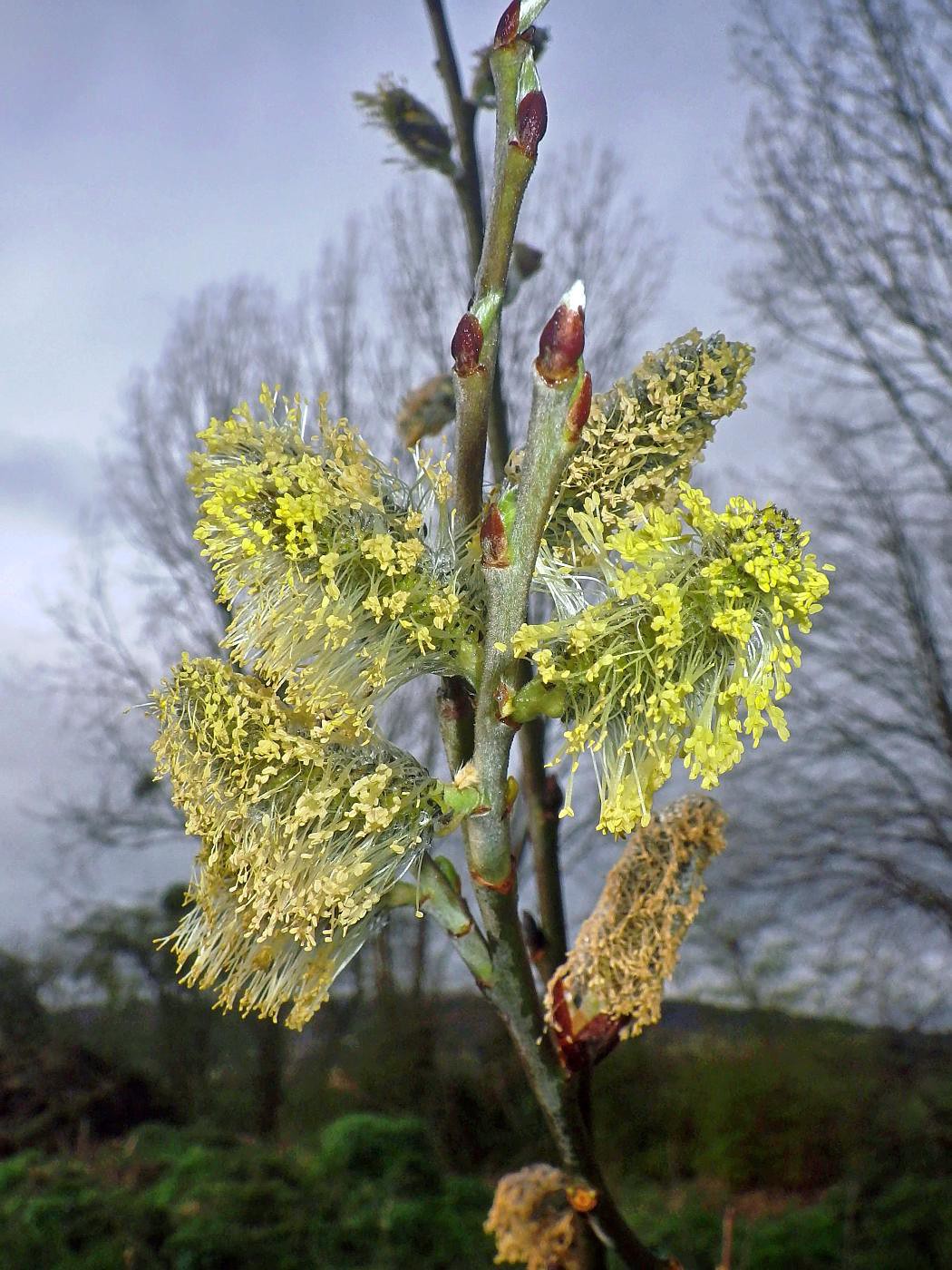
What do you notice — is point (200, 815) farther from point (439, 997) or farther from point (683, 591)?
point (439, 997)

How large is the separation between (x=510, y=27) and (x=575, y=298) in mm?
182

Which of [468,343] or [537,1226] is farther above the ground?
[468,343]

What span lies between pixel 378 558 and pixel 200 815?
8.1 inches

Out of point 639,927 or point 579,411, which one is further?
point 639,927

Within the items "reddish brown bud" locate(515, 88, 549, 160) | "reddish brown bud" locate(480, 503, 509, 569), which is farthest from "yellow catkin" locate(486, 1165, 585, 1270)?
"reddish brown bud" locate(515, 88, 549, 160)

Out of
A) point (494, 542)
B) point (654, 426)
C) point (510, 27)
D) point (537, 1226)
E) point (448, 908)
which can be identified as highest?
point (510, 27)

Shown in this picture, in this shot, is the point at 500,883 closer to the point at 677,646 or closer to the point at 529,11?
the point at 677,646

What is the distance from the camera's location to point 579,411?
542 mm

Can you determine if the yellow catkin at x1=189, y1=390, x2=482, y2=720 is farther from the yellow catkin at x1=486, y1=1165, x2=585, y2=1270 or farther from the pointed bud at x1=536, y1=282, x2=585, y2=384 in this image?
the yellow catkin at x1=486, y1=1165, x2=585, y2=1270

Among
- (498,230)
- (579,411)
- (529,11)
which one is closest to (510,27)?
(529,11)

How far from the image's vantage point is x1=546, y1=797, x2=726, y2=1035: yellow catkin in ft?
2.41

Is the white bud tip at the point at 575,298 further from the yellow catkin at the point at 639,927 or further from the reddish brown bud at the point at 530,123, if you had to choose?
the yellow catkin at the point at 639,927

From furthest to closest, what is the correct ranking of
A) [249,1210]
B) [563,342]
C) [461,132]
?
[249,1210]
[461,132]
[563,342]

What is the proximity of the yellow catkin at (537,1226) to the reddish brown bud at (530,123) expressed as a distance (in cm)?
73
